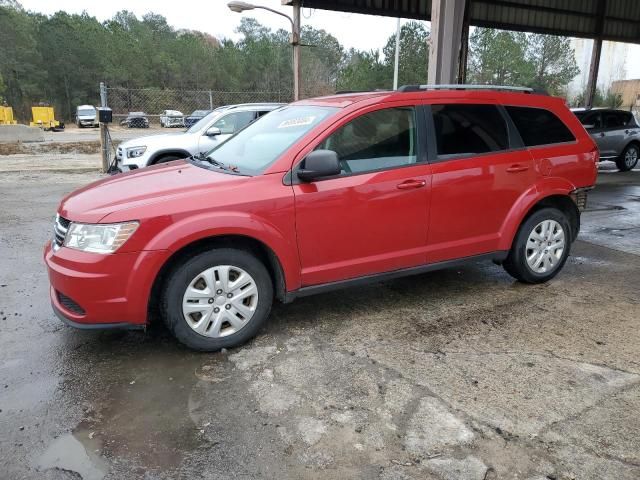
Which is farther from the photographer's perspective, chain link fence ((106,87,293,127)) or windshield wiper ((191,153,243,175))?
chain link fence ((106,87,293,127))

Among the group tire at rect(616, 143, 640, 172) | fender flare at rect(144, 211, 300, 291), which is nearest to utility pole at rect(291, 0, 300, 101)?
tire at rect(616, 143, 640, 172)

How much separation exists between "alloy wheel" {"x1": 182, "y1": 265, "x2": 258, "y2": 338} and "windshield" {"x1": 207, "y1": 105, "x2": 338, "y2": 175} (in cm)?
78

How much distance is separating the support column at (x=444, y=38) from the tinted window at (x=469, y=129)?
17.1ft

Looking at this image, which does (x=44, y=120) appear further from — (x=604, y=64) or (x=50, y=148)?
(x=604, y=64)

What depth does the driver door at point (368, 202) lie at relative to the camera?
375 centimetres

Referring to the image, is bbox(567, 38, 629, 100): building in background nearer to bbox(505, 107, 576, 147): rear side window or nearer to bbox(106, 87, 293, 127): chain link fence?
bbox(106, 87, 293, 127): chain link fence

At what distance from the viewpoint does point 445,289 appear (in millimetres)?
4887

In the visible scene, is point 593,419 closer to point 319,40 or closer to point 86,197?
point 86,197

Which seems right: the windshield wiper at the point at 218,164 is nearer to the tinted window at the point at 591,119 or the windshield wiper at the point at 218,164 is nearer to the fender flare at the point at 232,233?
the fender flare at the point at 232,233

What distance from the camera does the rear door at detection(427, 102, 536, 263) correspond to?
4238 millimetres

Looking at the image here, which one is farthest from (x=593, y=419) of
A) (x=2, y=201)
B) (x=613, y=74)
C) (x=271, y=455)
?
(x=613, y=74)

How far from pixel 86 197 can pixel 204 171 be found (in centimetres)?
85

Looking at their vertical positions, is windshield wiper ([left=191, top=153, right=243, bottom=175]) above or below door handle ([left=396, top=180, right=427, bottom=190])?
above

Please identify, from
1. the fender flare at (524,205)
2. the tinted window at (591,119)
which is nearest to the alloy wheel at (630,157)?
the tinted window at (591,119)
